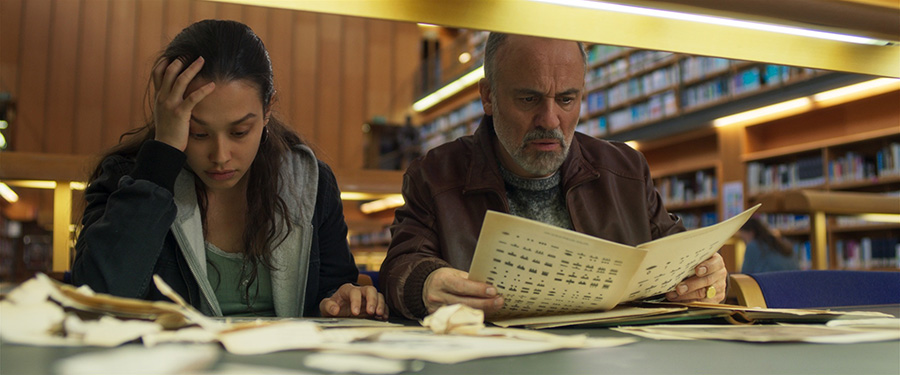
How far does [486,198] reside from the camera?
1.23 metres

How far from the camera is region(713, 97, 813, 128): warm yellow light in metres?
5.82

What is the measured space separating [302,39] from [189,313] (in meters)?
8.22

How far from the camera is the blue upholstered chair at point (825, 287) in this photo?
46.6 inches

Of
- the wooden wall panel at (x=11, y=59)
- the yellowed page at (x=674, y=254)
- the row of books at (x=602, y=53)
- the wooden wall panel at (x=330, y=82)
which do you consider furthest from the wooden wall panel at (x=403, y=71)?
the yellowed page at (x=674, y=254)

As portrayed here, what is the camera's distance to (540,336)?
522mm

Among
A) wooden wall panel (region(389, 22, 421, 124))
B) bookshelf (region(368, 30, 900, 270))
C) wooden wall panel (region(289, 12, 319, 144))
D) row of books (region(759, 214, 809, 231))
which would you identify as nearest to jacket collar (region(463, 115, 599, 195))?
bookshelf (region(368, 30, 900, 270))

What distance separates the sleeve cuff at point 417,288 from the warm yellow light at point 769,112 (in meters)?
5.64

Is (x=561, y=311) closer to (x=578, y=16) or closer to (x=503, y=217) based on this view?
(x=503, y=217)

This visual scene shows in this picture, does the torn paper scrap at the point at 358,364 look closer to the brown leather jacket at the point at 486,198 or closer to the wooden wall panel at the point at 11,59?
the brown leather jacket at the point at 486,198

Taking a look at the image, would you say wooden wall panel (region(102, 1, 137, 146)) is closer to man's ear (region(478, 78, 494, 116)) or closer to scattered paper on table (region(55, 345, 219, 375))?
man's ear (region(478, 78, 494, 116))

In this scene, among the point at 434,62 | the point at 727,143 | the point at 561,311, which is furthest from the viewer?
the point at 434,62

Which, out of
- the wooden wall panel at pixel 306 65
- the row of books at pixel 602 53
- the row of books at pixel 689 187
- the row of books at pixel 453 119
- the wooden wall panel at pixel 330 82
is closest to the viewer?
the row of books at pixel 689 187

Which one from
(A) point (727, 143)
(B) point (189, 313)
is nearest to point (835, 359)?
(B) point (189, 313)

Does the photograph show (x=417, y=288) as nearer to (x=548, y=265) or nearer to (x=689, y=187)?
(x=548, y=265)
